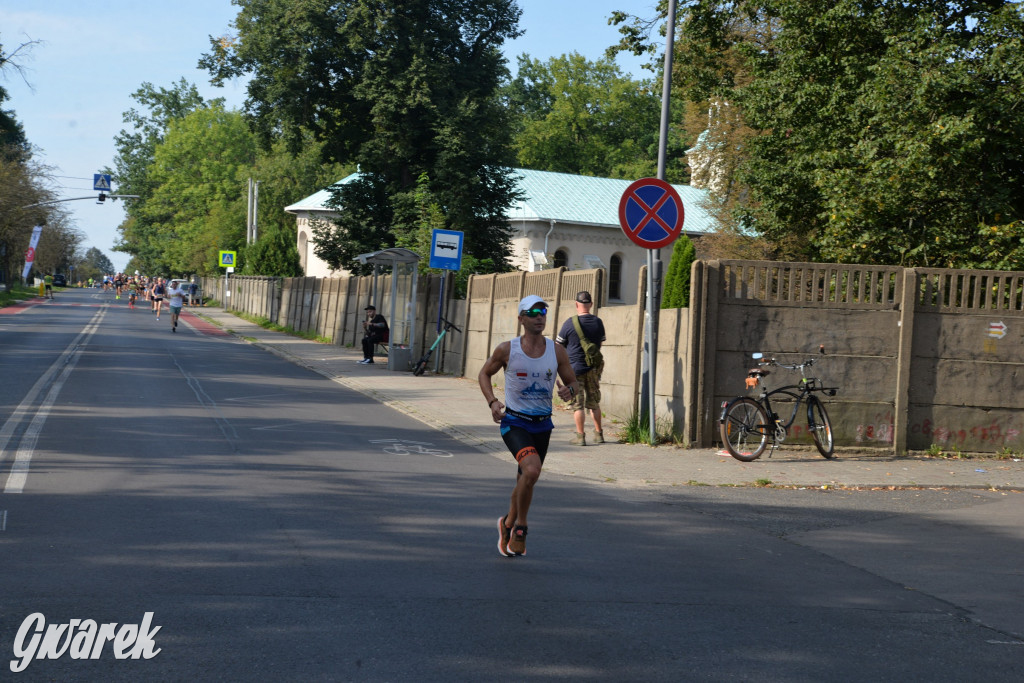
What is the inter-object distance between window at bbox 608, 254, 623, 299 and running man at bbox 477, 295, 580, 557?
2129 inches

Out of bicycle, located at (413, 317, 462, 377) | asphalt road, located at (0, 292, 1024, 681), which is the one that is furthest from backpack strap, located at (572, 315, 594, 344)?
bicycle, located at (413, 317, 462, 377)

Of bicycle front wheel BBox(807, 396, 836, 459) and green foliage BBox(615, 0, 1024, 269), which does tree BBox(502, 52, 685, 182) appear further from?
bicycle front wheel BBox(807, 396, 836, 459)

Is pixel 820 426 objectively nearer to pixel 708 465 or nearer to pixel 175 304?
pixel 708 465

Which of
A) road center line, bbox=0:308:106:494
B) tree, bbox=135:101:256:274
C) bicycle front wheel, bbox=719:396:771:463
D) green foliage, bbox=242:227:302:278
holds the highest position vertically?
tree, bbox=135:101:256:274

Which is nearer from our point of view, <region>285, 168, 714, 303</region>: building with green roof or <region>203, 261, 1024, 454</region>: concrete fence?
<region>203, 261, 1024, 454</region>: concrete fence

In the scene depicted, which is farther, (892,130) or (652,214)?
(892,130)

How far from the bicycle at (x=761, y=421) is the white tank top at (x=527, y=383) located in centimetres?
558

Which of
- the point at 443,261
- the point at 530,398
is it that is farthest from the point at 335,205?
the point at 530,398

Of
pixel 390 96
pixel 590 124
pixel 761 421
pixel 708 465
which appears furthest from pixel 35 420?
pixel 590 124

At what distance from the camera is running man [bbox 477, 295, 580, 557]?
7082 millimetres

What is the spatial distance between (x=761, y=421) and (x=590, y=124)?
7621 centimetres

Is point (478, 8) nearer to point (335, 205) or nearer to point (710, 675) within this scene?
point (335, 205)

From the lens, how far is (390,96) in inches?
1505

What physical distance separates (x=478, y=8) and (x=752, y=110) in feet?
74.2
